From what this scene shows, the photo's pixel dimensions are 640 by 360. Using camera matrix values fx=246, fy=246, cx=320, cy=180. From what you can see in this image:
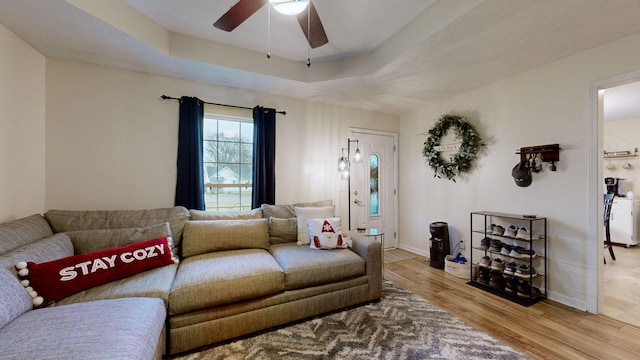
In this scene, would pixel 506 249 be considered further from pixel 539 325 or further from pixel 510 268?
pixel 539 325

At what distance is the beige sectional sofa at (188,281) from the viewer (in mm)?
1294

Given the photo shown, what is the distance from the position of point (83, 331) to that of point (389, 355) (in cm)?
183

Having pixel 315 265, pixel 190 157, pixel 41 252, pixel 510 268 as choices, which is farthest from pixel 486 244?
pixel 41 252

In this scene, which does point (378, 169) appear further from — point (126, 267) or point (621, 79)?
point (126, 267)

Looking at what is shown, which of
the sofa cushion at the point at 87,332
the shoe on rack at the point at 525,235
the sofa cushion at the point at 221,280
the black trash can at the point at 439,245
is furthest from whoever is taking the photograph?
the black trash can at the point at 439,245

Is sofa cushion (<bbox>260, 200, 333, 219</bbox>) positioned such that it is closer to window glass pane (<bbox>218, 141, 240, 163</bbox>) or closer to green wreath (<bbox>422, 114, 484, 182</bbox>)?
window glass pane (<bbox>218, 141, 240, 163</bbox>)

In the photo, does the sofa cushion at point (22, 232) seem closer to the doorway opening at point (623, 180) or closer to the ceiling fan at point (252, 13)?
the ceiling fan at point (252, 13)

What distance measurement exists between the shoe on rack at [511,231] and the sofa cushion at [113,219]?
356 centimetres

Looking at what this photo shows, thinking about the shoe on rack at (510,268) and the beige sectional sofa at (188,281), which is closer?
the beige sectional sofa at (188,281)

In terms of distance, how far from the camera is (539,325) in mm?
2145

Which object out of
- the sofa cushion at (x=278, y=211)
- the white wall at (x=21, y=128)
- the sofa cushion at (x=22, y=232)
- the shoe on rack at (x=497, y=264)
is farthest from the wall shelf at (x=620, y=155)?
the white wall at (x=21, y=128)

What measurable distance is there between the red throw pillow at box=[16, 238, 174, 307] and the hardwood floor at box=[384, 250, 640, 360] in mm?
2609

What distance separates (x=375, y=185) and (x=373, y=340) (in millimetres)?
2727

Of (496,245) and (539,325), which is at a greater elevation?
(496,245)
